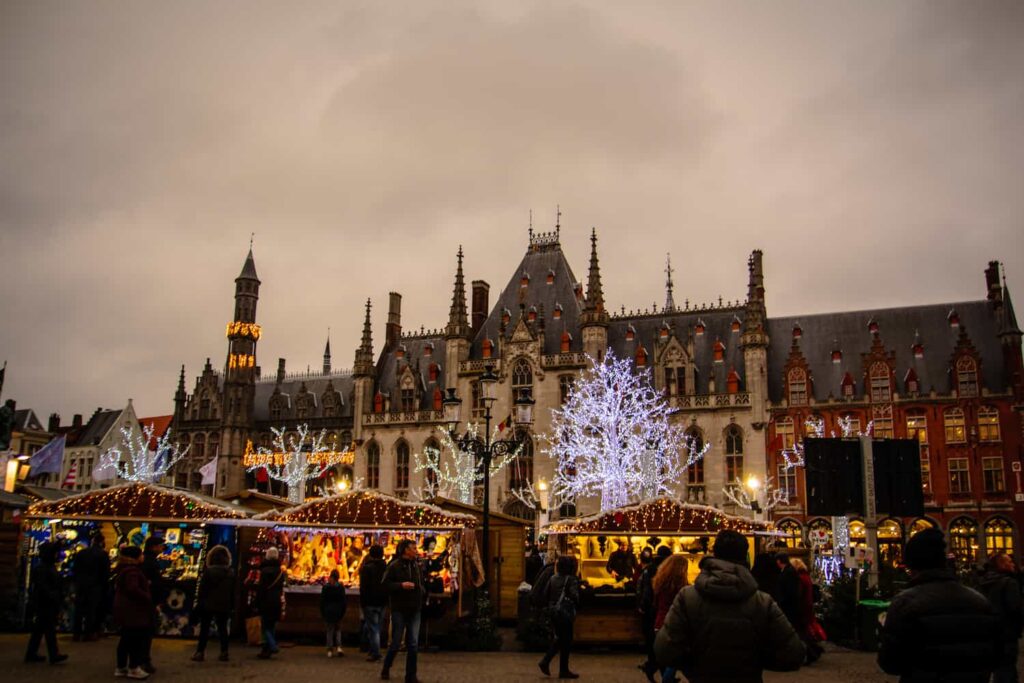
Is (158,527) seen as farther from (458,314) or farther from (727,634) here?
(458,314)

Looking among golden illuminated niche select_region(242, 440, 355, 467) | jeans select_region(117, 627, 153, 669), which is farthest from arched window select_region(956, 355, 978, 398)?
jeans select_region(117, 627, 153, 669)

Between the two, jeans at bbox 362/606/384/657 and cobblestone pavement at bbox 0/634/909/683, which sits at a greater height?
jeans at bbox 362/606/384/657

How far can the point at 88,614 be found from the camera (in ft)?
54.7

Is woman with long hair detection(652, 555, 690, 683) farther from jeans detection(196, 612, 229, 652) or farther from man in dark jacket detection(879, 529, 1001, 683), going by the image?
jeans detection(196, 612, 229, 652)

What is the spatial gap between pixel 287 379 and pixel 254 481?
960 cm

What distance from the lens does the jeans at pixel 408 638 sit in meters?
13.0

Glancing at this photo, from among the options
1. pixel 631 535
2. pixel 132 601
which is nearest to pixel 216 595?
pixel 132 601

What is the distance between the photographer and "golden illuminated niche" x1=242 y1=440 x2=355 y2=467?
57.6 meters

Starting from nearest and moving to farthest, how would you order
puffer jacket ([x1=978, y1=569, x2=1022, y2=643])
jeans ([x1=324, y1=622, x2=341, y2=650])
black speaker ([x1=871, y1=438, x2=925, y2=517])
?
1. puffer jacket ([x1=978, y1=569, x2=1022, y2=643])
2. jeans ([x1=324, y1=622, x2=341, y2=650])
3. black speaker ([x1=871, y1=438, x2=925, y2=517])

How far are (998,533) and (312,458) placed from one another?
132ft

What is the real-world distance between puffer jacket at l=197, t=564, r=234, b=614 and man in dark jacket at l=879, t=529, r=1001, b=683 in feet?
38.3

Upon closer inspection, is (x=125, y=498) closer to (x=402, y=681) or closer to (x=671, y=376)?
(x=402, y=681)

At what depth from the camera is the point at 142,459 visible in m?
63.0

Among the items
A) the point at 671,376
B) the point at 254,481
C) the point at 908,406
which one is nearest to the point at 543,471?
the point at 671,376
